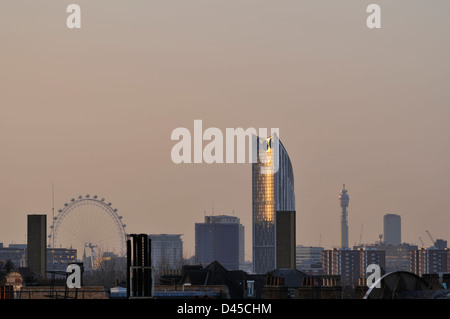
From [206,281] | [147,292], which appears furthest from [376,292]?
[206,281]

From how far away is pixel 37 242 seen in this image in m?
162

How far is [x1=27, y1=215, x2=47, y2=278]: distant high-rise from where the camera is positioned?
536ft

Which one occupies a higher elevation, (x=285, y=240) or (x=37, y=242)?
(x=285, y=240)

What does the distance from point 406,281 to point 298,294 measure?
20.0 meters

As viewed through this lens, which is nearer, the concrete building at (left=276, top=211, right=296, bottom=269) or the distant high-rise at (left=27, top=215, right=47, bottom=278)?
the concrete building at (left=276, top=211, right=296, bottom=269)

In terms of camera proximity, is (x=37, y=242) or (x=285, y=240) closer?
(x=285, y=240)

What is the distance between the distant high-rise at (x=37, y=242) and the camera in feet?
536

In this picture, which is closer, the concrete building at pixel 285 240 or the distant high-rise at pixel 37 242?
A: the concrete building at pixel 285 240

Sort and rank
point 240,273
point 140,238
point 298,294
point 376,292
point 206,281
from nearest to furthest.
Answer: point 140,238, point 376,292, point 298,294, point 206,281, point 240,273
